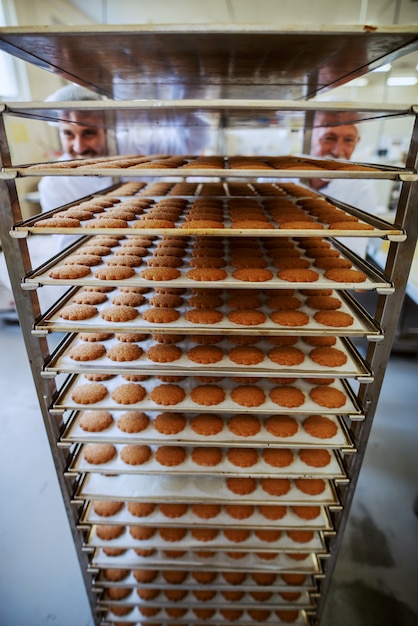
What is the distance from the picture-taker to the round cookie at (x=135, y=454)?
149 cm

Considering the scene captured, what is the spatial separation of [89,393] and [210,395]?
44 centimetres

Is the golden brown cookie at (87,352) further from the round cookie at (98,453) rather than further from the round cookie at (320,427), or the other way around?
the round cookie at (320,427)

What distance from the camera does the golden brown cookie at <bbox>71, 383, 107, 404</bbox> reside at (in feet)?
4.47

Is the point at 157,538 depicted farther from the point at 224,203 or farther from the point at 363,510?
the point at 224,203

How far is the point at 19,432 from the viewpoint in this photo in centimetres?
297

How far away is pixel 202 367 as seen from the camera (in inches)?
51.5

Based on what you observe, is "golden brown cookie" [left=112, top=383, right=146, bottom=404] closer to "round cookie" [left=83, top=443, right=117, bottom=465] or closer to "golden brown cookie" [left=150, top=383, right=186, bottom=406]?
"golden brown cookie" [left=150, top=383, right=186, bottom=406]

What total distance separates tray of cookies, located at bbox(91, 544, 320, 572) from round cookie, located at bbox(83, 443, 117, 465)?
0.47 metres

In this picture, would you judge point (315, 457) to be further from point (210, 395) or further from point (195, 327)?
point (195, 327)

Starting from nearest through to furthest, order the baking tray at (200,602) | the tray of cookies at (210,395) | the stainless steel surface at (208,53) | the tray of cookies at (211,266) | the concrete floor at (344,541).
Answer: the stainless steel surface at (208,53) < the tray of cookies at (211,266) < the tray of cookies at (210,395) < the baking tray at (200,602) < the concrete floor at (344,541)

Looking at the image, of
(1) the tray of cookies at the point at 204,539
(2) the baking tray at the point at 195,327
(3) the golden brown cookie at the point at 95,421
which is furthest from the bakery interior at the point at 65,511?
(3) the golden brown cookie at the point at 95,421

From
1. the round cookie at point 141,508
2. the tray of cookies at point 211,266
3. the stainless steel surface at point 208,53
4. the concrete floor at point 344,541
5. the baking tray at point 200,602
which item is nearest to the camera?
the stainless steel surface at point 208,53

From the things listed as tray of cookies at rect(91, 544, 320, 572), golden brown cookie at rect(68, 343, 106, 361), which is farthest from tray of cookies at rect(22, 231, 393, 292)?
tray of cookies at rect(91, 544, 320, 572)

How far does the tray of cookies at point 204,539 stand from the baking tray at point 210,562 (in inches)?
2.0
